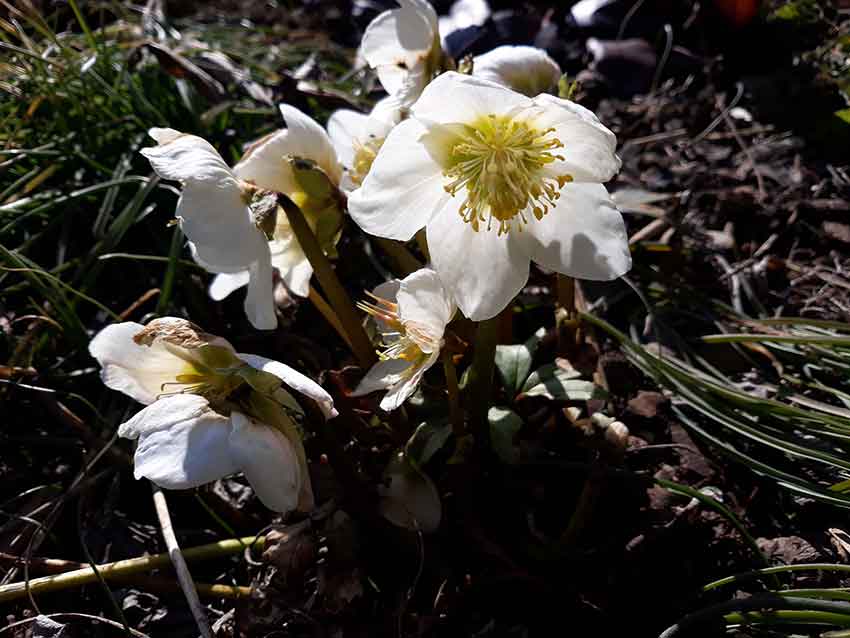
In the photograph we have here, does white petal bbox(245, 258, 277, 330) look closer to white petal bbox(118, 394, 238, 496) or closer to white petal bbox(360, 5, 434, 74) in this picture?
white petal bbox(118, 394, 238, 496)

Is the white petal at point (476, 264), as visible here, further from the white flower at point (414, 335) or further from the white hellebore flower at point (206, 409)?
the white hellebore flower at point (206, 409)

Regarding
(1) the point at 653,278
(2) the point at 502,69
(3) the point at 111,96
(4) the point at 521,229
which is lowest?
(1) the point at 653,278

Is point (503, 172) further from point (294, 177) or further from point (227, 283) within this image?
point (227, 283)

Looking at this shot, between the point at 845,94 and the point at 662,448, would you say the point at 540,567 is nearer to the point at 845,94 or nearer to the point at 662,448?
the point at 662,448

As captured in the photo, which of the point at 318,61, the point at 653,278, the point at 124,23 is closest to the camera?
the point at 653,278

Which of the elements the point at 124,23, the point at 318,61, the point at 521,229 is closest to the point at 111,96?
the point at 124,23

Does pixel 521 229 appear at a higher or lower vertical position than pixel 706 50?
higher

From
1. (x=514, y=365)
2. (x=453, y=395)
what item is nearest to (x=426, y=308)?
(x=453, y=395)
